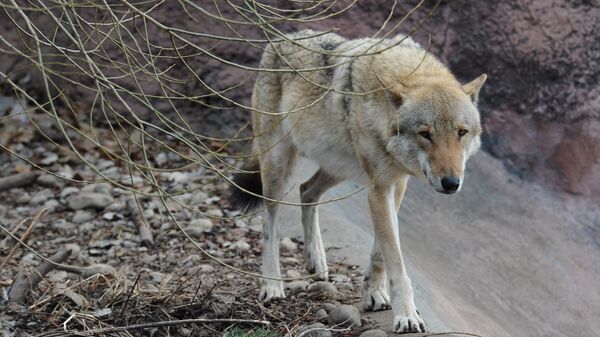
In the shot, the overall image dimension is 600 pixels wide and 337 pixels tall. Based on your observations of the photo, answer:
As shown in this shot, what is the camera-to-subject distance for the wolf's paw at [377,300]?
16.6 feet

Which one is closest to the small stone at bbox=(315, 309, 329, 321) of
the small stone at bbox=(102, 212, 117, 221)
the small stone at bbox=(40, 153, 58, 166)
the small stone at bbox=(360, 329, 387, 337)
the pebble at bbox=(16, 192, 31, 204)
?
the small stone at bbox=(360, 329, 387, 337)

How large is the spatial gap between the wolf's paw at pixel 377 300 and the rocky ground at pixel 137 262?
196 millimetres

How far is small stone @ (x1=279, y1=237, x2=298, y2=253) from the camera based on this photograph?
258 inches

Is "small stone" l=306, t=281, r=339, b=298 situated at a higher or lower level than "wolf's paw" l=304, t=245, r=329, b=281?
lower

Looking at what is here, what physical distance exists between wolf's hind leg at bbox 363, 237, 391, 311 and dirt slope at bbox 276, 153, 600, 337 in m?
0.60

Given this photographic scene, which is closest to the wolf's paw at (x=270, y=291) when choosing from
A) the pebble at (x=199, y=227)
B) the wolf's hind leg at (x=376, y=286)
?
the wolf's hind leg at (x=376, y=286)

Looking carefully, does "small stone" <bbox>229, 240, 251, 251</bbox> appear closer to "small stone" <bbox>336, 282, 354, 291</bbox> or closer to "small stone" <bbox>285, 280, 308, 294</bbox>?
"small stone" <bbox>285, 280, 308, 294</bbox>

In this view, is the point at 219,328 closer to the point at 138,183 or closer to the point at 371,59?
the point at 371,59

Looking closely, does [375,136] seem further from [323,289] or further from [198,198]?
[198,198]

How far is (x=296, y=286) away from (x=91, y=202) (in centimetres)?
275

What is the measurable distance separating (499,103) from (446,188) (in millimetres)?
4231

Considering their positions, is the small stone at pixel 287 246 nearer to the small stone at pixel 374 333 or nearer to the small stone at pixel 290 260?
the small stone at pixel 290 260

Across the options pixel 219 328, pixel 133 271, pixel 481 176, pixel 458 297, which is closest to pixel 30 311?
pixel 219 328

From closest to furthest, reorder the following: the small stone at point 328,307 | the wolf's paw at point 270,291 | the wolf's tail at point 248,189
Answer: the small stone at point 328,307 → the wolf's paw at point 270,291 → the wolf's tail at point 248,189
